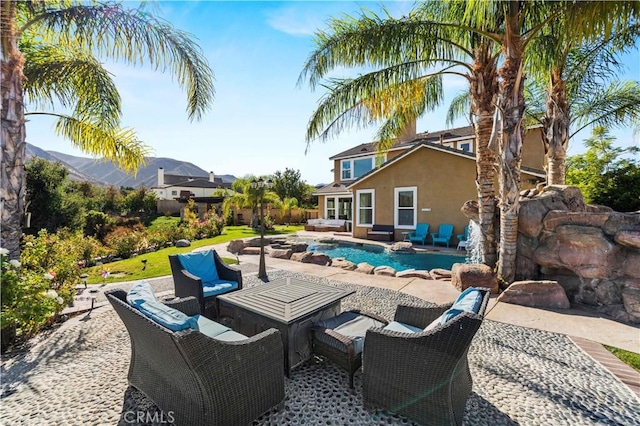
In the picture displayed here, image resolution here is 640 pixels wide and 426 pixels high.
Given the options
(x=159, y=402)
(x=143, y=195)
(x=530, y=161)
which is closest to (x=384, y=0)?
(x=159, y=402)

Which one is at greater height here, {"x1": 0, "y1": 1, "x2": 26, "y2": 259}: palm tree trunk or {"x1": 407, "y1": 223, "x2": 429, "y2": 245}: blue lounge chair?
{"x1": 0, "y1": 1, "x2": 26, "y2": 259}: palm tree trunk

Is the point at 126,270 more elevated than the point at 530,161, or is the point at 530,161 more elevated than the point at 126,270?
the point at 530,161

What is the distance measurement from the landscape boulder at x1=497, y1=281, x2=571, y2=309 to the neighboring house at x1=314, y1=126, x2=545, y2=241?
8.73 meters

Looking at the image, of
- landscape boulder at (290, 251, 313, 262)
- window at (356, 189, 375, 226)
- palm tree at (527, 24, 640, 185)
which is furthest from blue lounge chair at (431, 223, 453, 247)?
landscape boulder at (290, 251, 313, 262)

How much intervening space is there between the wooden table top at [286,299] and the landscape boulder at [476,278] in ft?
12.2

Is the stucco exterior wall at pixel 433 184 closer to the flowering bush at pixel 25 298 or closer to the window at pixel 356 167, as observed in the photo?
the window at pixel 356 167

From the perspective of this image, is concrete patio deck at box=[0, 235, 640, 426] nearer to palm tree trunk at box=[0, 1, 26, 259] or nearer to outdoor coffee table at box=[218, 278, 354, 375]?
outdoor coffee table at box=[218, 278, 354, 375]

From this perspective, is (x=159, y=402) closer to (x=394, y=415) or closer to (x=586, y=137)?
(x=394, y=415)

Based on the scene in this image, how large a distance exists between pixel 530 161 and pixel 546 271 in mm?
14960

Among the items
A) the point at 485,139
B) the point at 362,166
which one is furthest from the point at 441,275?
the point at 362,166

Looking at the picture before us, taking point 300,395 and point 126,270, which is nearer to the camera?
point 300,395

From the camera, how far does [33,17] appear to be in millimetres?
5461

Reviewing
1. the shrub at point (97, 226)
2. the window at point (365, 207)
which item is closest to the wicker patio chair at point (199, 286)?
the window at point (365, 207)

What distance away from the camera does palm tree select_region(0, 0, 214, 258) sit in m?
5.02
